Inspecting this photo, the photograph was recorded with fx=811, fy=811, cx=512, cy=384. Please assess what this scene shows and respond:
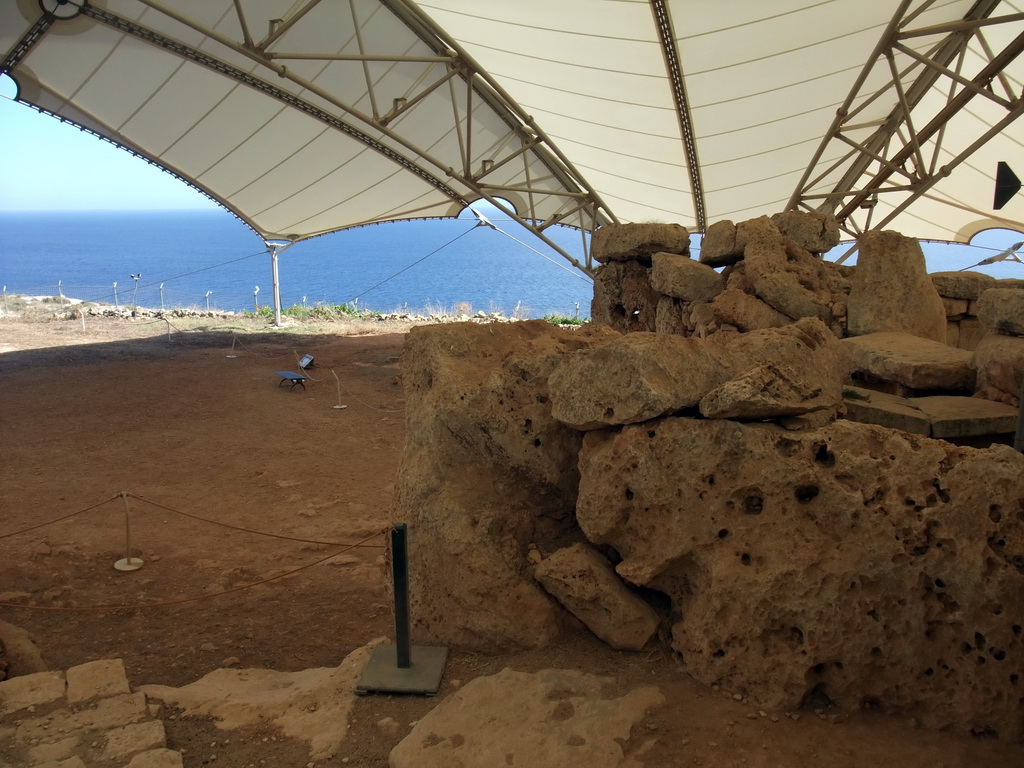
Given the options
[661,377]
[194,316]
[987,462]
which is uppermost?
[194,316]

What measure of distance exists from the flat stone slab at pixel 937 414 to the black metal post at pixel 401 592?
2718mm

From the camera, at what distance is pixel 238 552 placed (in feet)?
25.7

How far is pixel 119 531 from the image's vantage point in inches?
322

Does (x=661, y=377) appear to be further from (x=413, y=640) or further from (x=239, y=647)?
(x=239, y=647)

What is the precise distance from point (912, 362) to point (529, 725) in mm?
3867

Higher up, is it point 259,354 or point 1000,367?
point 259,354

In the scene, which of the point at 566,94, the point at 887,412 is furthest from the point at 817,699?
the point at 566,94

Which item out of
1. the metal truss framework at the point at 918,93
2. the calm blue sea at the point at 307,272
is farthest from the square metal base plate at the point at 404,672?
the calm blue sea at the point at 307,272

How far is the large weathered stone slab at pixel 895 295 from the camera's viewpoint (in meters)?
7.41

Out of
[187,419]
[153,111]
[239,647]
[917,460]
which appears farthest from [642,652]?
[153,111]

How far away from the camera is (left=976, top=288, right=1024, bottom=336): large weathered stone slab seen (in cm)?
522

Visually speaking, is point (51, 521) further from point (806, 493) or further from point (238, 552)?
point (806, 493)

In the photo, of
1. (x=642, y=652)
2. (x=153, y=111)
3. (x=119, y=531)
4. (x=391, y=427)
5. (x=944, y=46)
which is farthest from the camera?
(x=153, y=111)

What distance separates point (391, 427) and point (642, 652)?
27.8 ft
